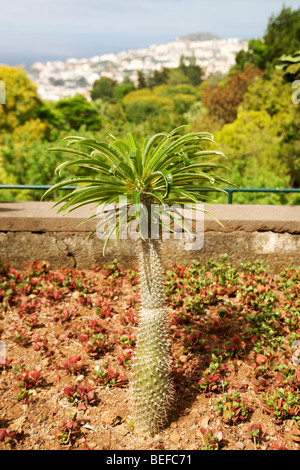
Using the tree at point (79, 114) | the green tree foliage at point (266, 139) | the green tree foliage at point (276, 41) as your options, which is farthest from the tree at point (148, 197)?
the tree at point (79, 114)

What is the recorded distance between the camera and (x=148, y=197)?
2.99 meters

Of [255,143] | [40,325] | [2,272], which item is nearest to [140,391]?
[40,325]

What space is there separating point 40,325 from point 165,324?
6.54 feet

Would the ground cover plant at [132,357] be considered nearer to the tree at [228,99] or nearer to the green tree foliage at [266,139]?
the green tree foliage at [266,139]

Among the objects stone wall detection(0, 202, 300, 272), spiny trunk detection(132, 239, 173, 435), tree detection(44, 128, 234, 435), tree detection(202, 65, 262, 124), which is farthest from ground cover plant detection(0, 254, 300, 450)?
tree detection(202, 65, 262, 124)

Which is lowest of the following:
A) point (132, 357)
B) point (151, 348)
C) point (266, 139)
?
point (132, 357)

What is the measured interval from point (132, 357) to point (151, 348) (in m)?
0.83

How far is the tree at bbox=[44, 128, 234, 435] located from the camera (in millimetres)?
2844

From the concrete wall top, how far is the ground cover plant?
503 mm

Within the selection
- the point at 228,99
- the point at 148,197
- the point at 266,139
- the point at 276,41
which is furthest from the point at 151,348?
the point at 276,41

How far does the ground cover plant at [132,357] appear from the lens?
11.0 ft

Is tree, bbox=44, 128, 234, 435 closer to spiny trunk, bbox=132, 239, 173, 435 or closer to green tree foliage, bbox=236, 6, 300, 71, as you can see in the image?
spiny trunk, bbox=132, 239, 173, 435

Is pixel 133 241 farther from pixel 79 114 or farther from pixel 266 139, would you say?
pixel 79 114
